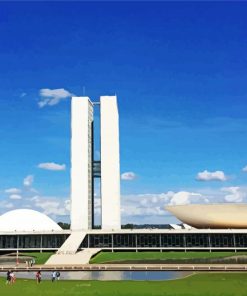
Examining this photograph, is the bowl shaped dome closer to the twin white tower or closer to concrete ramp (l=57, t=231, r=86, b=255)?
the twin white tower

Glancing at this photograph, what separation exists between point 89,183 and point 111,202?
5.55 m

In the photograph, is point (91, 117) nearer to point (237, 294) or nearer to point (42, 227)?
point (42, 227)

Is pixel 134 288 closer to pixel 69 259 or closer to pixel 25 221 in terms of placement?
pixel 69 259

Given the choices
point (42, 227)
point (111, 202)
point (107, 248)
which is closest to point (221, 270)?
point (107, 248)

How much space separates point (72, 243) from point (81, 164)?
18.6 m

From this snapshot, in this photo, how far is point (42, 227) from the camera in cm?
8075

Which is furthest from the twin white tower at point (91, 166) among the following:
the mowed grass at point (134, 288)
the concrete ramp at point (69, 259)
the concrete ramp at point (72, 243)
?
the mowed grass at point (134, 288)

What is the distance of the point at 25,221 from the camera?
8094cm

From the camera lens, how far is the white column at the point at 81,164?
78.4 metres

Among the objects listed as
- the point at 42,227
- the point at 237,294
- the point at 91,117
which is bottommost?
the point at 237,294

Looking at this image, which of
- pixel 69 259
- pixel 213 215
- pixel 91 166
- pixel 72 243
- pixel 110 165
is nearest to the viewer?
pixel 69 259

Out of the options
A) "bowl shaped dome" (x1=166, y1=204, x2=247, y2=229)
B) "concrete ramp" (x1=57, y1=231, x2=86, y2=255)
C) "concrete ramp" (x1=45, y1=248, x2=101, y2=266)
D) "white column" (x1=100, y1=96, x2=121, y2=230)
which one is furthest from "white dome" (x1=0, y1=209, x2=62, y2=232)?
"concrete ramp" (x1=45, y1=248, x2=101, y2=266)

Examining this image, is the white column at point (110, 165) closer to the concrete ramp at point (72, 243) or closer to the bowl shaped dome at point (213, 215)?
the concrete ramp at point (72, 243)

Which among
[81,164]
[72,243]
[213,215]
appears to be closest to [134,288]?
[72,243]
